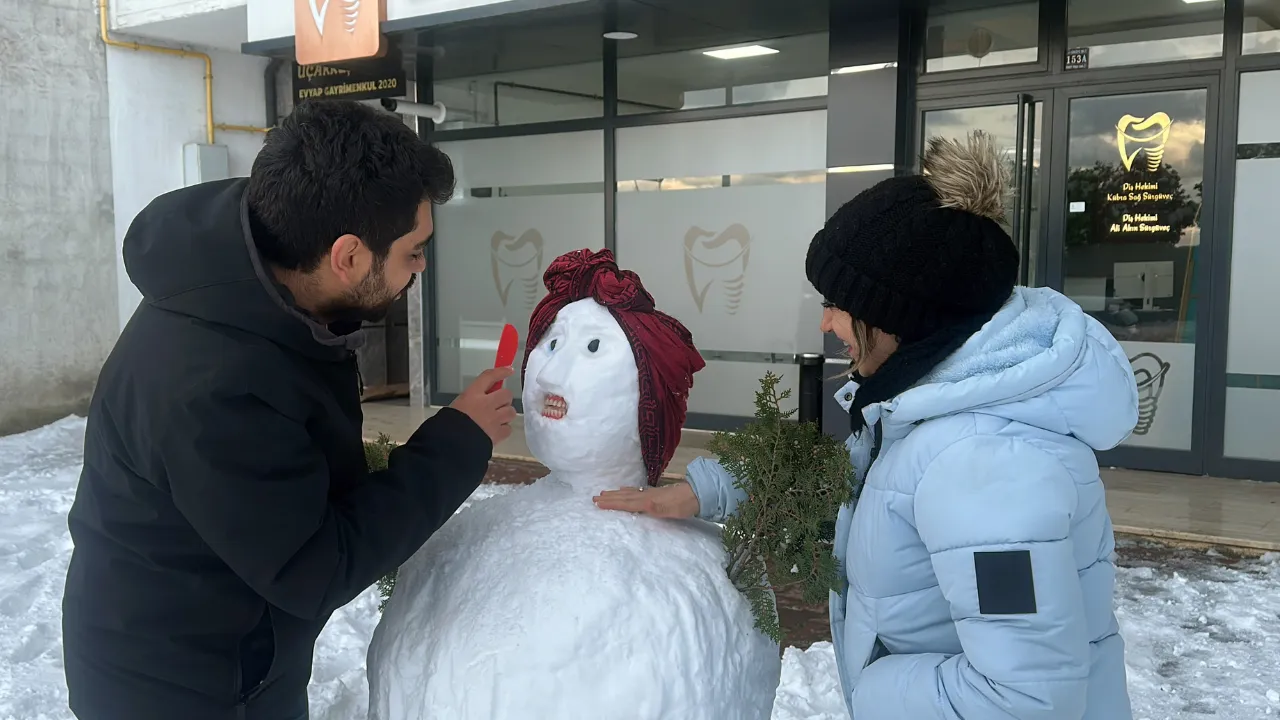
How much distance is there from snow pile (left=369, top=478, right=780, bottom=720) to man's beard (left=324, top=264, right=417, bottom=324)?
0.50 meters

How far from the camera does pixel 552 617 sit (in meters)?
1.65

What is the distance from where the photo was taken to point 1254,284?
604 cm

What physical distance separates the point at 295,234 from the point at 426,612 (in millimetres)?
715

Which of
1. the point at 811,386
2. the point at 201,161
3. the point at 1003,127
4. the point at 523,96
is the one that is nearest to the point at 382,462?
the point at 811,386

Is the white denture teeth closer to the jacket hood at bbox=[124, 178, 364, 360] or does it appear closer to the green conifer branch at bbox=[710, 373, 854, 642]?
the green conifer branch at bbox=[710, 373, 854, 642]

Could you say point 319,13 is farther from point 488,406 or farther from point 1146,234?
point 488,406

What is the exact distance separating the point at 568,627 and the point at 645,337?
0.55 meters

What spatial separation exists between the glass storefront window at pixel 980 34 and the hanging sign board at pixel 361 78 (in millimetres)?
3884

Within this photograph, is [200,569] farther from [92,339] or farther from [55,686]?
[92,339]

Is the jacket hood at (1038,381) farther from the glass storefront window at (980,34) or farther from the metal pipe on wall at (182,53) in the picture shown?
the metal pipe on wall at (182,53)

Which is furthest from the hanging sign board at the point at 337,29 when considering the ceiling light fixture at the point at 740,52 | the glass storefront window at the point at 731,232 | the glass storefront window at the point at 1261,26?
the glass storefront window at the point at 1261,26

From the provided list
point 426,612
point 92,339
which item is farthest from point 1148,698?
point 92,339

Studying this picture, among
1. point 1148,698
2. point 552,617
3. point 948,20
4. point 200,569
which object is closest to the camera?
point 200,569

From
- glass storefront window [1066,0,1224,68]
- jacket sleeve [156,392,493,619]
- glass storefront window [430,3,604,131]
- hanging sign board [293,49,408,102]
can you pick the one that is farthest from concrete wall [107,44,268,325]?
jacket sleeve [156,392,493,619]
